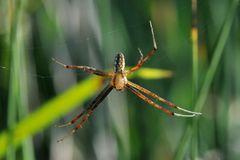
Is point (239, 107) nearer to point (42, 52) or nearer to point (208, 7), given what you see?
point (208, 7)

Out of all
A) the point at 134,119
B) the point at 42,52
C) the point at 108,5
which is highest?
the point at 108,5

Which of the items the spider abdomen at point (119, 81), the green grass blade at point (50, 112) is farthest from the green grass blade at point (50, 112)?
the spider abdomen at point (119, 81)

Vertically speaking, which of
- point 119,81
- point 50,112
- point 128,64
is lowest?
point 50,112

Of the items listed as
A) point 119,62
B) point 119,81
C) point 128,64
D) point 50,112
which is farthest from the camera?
point 128,64

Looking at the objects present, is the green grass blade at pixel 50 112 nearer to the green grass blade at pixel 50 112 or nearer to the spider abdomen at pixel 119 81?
the green grass blade at pixel 50 112

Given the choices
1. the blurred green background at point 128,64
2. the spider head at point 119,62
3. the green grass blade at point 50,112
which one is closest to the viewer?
the spider head at point 119,62

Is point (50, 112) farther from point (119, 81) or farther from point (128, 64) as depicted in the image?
point (128, 64)

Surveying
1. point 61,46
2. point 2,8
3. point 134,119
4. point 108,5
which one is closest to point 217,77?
point 134,119

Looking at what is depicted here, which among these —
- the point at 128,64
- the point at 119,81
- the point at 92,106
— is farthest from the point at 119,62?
the point at 128,64
